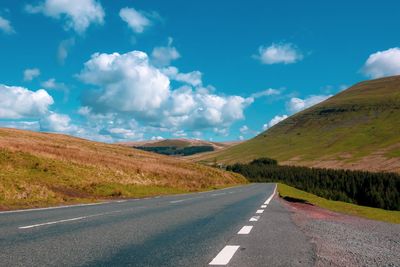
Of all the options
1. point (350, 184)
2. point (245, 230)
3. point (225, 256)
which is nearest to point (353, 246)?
point (245, 230)

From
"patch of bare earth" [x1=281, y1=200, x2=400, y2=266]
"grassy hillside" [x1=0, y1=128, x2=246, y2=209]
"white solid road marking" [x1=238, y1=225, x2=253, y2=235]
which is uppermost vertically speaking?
"grassy hillside" [x1=0, y1=128, x2=246, y2=209]

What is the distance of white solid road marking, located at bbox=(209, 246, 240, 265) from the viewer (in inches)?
312

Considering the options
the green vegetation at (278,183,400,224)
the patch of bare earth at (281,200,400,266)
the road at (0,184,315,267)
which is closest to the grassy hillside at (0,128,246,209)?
the road at (0,184,315,267)

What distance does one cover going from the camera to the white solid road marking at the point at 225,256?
7.92 meters

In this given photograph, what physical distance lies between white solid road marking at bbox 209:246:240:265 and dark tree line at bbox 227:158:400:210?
103667 mm

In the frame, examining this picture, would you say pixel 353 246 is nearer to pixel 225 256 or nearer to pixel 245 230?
pixel 245 230

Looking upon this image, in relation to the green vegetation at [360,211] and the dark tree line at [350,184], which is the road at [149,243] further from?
the dark tree line at [350,184]

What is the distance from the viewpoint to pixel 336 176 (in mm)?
169625

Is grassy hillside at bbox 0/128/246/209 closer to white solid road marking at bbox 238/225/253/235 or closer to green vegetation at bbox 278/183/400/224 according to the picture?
white solid road marking at bbox 238/225/253/235

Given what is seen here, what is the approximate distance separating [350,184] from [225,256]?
152 meters

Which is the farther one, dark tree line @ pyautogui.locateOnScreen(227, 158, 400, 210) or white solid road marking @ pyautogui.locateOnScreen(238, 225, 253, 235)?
dark tree line @ pyautogui.locateOnScreen(227, 158, 400, 210)

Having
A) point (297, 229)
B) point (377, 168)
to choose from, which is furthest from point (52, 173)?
point (377, 168)

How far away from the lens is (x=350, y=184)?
5950 inches

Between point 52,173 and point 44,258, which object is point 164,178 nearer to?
point 52,173
